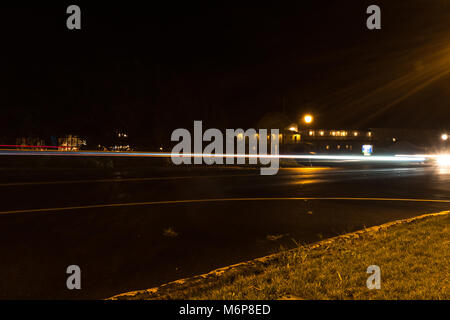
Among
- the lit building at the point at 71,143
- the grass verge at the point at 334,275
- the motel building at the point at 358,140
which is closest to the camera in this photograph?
the grass verge at the point at 334,275

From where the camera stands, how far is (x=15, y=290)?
4.08 meters

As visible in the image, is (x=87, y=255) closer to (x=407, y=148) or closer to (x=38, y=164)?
(x=38, y=164)

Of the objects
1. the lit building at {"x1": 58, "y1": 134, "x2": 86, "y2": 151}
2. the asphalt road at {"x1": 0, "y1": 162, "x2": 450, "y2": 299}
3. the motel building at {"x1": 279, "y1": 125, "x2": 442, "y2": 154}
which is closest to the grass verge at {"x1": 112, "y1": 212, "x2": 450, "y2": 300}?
the asphalt road at {"x1": 0, "y1": 162, "x2": 450, "y2": 299}

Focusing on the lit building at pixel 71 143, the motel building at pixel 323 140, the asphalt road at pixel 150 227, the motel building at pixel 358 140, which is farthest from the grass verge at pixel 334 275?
the motel building at pixel 323 140

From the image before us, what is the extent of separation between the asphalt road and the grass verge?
600 mm

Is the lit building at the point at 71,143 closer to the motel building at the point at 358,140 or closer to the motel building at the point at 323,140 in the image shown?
the motel building at the point at 358,140

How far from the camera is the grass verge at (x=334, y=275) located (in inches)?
A: 144

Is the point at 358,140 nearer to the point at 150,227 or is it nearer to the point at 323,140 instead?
the point at 323,140

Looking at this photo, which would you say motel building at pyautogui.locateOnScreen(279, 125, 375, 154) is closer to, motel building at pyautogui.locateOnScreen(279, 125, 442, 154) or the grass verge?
motel building at pyautogui.locateOnScreen(279, 125, 442, 154)

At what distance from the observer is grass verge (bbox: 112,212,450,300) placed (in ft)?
12.0

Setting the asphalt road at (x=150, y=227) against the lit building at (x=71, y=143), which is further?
the lit building at (x=71, y=143)

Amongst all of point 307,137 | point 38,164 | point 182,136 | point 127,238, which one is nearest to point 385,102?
point 307,137

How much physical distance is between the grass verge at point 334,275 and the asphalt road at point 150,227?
0.60m
